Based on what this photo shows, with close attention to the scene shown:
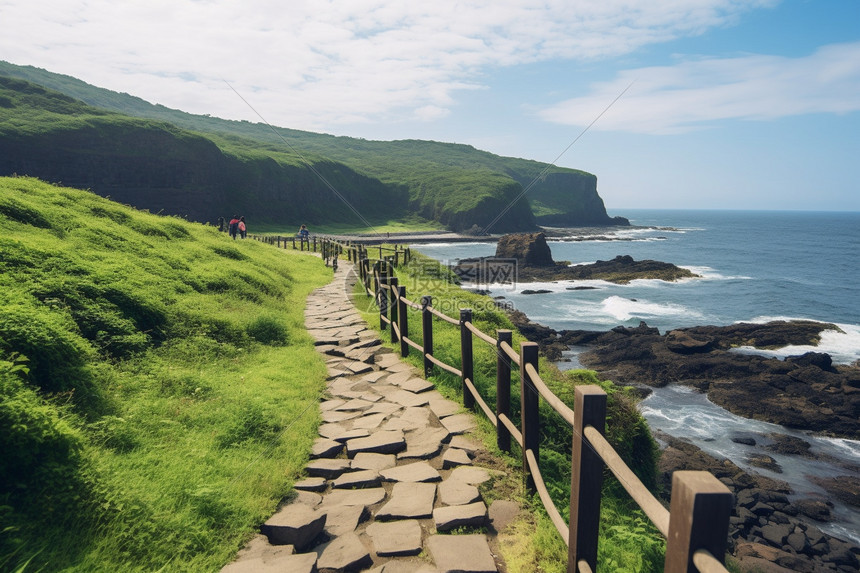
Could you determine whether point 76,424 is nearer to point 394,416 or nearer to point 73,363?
point 73,363

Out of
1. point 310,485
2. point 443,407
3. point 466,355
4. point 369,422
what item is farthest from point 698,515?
point 443,407

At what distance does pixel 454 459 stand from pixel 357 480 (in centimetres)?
106

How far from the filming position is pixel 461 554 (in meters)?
3.55

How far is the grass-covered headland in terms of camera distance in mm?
3230

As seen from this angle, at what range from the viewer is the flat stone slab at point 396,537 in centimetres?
362

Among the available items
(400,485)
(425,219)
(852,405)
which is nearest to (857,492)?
(852,405)

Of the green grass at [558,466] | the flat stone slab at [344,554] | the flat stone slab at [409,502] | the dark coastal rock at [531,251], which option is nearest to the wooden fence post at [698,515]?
the green grass at [558,466]

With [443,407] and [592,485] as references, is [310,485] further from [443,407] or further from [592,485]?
[592,485]

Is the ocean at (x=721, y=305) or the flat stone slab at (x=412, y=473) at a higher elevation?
the flat stone slab at (x=412, y=473)

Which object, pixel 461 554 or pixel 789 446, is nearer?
pixel 461 554

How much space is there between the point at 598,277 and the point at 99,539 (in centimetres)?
5366

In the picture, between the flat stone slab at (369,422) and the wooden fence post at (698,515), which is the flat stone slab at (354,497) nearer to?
the flat stone slab at (369,422)

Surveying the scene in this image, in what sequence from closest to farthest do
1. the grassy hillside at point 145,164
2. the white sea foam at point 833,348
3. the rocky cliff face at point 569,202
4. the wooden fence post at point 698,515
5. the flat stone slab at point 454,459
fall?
the wooden fence post at point 698,515 → the flat stone slab at point 454,459 → the white sea foam at point 833,348 → the grassy hillside at point 145,164 → the rocky cliff face at point 569,202

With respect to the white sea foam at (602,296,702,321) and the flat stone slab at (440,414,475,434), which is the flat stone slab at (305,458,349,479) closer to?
the flat stone slab at (440,414,475,434)
